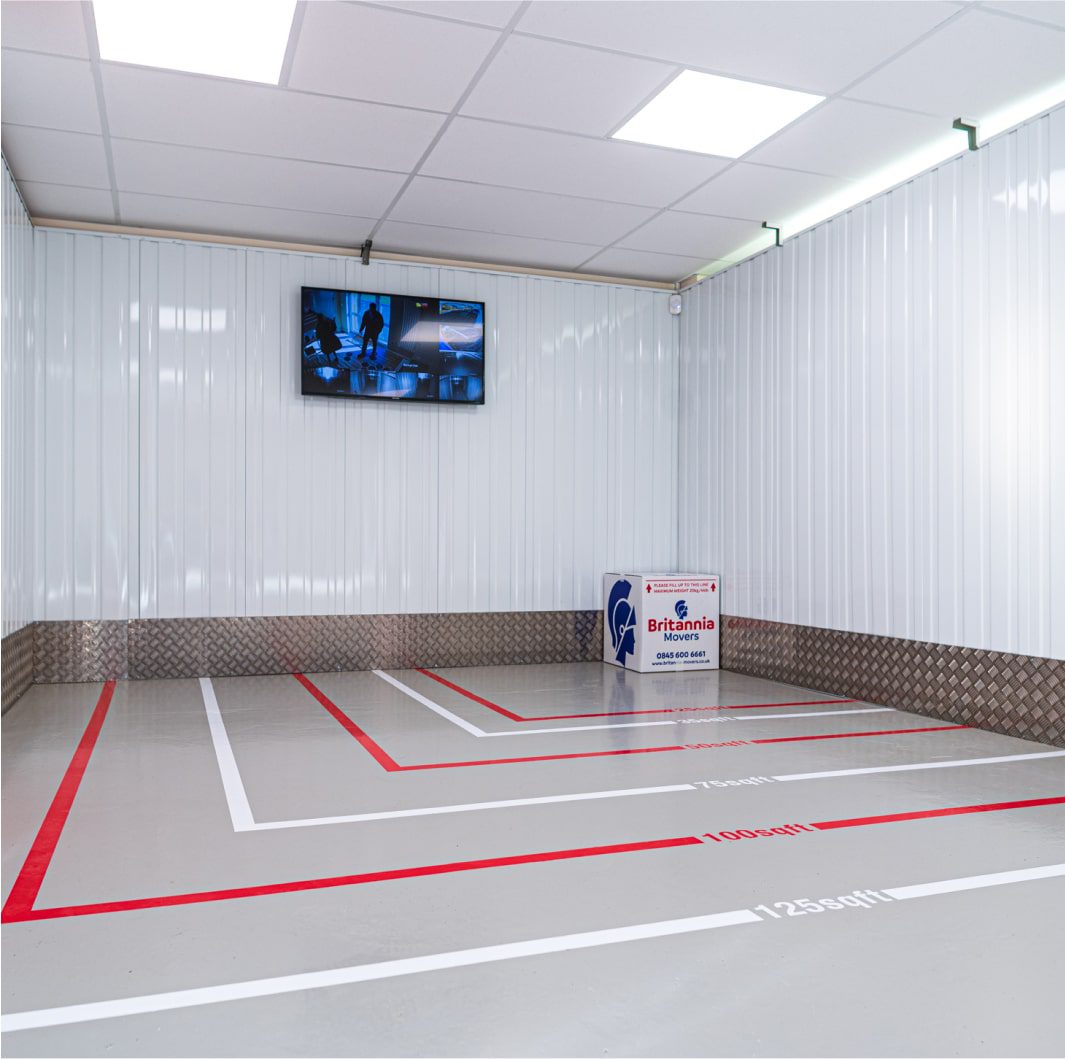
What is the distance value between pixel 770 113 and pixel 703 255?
90.2 inches

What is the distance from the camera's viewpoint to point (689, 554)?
746 centimetres

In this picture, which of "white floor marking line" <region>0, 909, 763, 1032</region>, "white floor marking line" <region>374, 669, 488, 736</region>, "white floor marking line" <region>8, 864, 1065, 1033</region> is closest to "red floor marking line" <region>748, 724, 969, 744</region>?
"white floor marking line" <region>374, 669, 488, 736</region>

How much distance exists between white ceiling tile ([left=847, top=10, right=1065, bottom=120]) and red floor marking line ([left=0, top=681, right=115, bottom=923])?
14.6 ft

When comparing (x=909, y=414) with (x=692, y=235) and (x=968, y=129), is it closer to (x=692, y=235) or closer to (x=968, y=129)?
(x=968, y=129)

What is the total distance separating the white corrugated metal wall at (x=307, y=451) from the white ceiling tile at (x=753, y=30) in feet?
10.8

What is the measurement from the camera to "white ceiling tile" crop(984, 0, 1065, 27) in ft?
11.8

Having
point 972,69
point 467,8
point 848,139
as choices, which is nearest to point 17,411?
point 467,8

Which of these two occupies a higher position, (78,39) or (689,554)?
(78,39)

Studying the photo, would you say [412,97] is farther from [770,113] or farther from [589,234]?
[589,234]

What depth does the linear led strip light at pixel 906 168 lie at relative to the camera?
4.45 metres

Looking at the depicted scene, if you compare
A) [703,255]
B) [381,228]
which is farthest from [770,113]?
[381,228]

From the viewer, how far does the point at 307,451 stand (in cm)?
664

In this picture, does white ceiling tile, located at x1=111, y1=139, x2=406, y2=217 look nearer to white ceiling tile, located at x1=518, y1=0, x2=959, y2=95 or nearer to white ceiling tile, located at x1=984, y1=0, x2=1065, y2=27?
white ceiling tile, located at x1=518, y1=0, x2=959, y2=95

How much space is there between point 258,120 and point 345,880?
3.73m
